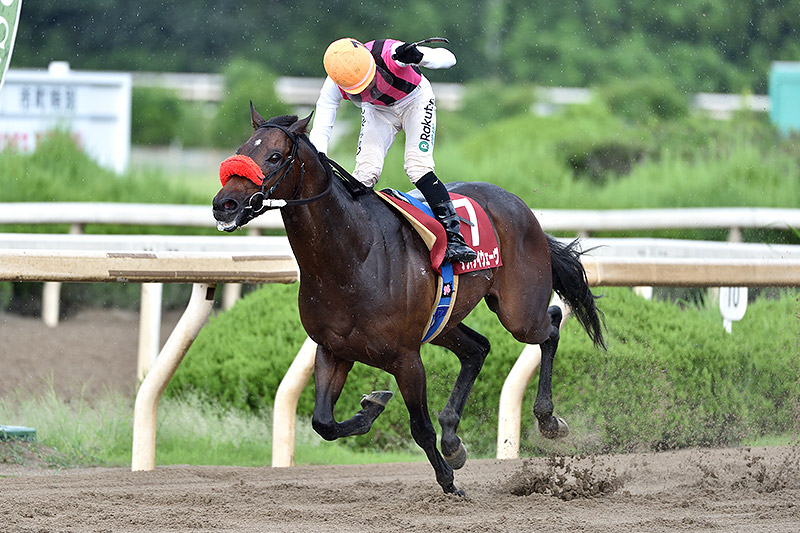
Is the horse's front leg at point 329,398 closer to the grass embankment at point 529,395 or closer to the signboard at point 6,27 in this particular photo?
the grass embankment at point 529,395

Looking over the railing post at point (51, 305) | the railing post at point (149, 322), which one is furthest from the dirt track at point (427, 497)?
the railing post at point (51, 305)

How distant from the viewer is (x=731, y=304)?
20.9ft

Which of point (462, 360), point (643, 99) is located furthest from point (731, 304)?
point (643, 99)

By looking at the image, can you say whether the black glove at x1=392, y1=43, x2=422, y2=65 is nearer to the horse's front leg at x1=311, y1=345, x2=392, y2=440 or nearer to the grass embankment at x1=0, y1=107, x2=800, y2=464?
the horse's front leg at x1=311, y1=345, x2=392, y2=440

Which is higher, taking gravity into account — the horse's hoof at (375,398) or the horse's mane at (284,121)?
the horse's mane at (284,121)

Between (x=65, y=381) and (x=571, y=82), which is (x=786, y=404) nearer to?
(x=65, y=381)

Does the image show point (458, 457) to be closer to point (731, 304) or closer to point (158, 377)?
point (158, 377)

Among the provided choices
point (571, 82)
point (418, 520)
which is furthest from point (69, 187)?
point (571, 82)

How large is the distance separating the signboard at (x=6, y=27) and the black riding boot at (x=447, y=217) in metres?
2.14

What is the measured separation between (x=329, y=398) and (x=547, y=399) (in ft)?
3.76

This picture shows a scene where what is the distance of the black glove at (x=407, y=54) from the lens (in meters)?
4.53

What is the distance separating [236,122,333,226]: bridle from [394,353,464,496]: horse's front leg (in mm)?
764

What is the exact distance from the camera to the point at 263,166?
403cm

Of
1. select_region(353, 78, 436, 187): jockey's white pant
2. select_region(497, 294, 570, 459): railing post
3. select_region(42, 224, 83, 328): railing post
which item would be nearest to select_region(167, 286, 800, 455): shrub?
select_region(497, 294, 570, 459): railing post
